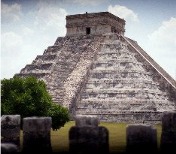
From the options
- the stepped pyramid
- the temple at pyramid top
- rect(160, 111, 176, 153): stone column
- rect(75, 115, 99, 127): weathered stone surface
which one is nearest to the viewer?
rect(160, 111, 176, 153): stone column

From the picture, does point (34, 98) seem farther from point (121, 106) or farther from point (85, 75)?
point (85, 75)

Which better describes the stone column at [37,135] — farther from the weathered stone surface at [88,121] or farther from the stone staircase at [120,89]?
the stone staircase at [120,89]

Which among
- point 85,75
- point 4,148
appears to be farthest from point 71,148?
point 85,75

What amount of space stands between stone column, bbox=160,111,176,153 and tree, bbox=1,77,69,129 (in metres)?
9.22

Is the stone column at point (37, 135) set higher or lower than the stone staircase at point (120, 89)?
lower

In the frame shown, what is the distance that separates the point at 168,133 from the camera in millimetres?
10102

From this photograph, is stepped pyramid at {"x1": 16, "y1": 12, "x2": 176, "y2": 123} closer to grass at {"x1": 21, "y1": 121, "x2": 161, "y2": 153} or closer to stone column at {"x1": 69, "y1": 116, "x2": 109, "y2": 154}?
grass at {"x1": 21, "y1": 121, "x2": 161, "y2": 153}

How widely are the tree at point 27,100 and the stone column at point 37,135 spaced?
24.4 feet

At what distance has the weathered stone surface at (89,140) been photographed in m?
9.52

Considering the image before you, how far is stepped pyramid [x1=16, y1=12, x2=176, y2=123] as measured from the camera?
Answer: 32.3 meters

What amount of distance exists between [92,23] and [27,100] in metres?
23.2

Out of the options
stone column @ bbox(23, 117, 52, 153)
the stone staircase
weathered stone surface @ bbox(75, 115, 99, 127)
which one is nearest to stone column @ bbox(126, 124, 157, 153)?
stone column @ bbox(23, 117, 52, 153)

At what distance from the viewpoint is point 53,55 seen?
40.1m

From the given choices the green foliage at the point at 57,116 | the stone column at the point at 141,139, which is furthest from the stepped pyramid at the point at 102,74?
the stone column at the point at 141,139
